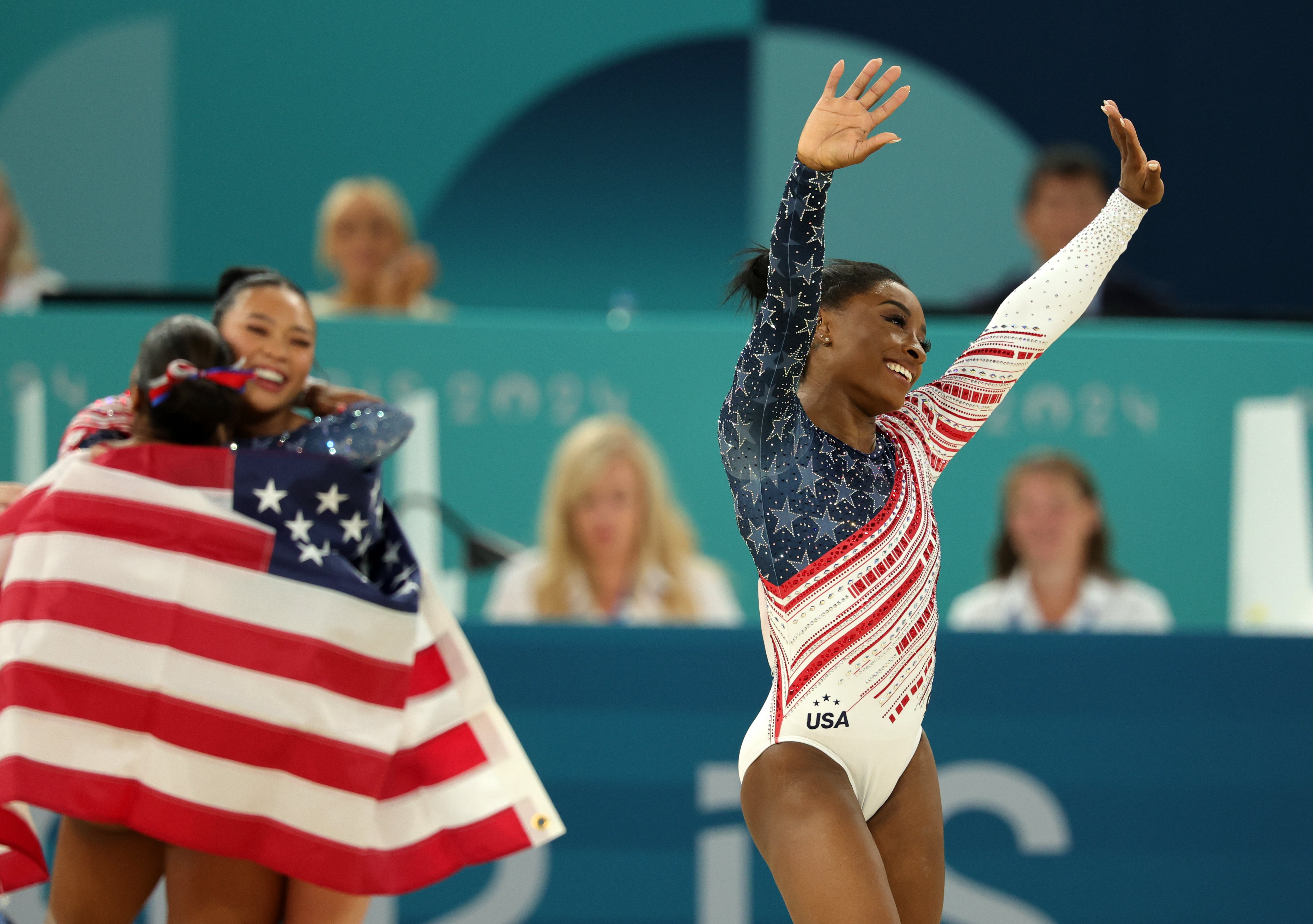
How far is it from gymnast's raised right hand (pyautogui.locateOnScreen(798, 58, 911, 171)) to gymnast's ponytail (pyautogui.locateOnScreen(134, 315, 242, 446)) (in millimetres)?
1355

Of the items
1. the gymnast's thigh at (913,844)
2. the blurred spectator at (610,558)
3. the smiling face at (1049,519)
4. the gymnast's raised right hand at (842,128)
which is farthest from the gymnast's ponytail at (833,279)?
the smiling face at (1049,519)

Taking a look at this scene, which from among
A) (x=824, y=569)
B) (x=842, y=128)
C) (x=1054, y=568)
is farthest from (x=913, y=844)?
(x=1054, y=568)

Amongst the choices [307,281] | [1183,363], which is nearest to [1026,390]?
[1183,363]

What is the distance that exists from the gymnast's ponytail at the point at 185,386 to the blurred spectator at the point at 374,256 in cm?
220

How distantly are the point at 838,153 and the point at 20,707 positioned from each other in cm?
188

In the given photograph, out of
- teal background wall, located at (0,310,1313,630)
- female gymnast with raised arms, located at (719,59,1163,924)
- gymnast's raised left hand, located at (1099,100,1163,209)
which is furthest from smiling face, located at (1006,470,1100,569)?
female gymnast with raised arms, located at (719,59,1163,924)

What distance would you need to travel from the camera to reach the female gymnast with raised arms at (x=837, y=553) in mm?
2424

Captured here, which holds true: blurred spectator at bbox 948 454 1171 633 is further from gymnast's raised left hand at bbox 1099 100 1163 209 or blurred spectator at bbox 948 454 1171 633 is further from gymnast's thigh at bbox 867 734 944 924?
gymnast's thigh at bbox 867 734 944 924

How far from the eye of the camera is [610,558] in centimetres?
484

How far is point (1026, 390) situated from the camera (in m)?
5.02

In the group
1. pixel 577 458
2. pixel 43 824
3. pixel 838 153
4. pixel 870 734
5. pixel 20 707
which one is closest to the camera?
pixel 838 153

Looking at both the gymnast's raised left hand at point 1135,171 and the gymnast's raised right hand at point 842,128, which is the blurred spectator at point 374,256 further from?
the gymnast's raised right hand at point 842,128

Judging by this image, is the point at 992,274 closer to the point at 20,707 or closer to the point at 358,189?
the point at 358,189

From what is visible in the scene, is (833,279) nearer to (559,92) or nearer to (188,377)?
(188,377)
